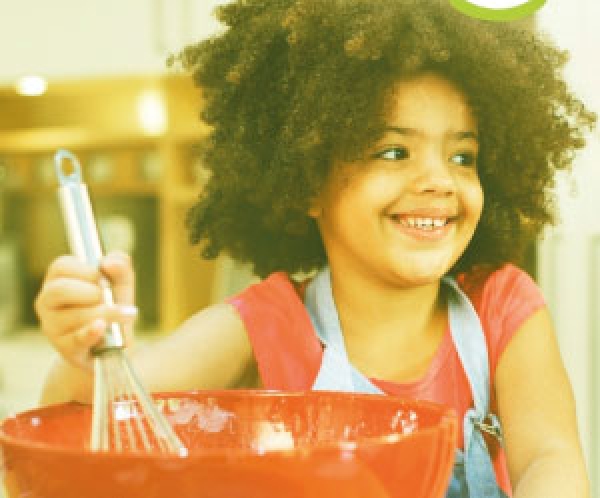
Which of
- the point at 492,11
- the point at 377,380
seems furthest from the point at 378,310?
the point at 492,11

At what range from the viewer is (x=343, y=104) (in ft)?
2.02

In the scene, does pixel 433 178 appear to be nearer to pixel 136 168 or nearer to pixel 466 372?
pixel 466 372

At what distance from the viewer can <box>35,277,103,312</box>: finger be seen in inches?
15.5

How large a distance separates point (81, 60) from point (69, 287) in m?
1.21

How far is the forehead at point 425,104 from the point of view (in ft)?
2.03

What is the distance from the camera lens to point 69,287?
15.6 inches

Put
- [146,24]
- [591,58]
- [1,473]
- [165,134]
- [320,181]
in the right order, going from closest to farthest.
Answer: [1,473] → [320,181] → [591,58] → [146,24] → [165,134]

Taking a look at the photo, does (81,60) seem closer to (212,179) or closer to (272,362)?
(212,179)

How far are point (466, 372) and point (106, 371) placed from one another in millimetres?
338

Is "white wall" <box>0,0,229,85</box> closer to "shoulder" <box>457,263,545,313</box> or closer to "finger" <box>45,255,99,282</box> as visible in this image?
→ "shoulder" <box>457,263,545,313</box>

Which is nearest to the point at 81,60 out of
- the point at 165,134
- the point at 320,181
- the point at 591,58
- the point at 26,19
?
the point at 26,19

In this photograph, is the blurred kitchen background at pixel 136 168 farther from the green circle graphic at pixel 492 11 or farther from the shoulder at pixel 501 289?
the green circle graphic at pixel 492 11

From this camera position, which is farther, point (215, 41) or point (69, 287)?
point (215, 41)

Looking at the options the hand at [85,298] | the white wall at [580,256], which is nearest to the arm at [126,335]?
the hand at [85,298]
